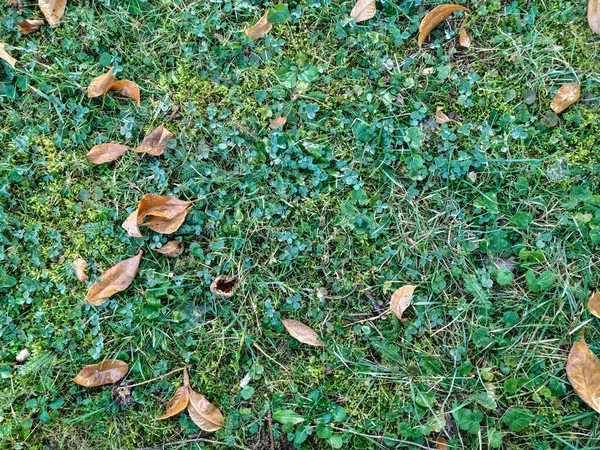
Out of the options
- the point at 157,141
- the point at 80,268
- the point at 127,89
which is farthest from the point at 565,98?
the point at 80,268

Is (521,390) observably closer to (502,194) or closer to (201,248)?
(502,194)

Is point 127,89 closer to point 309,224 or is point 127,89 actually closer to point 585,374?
point 309,224

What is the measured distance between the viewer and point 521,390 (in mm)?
2242

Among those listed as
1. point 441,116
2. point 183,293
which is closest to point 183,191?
point 183,293

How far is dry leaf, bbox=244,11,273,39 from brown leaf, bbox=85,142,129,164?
87 cm

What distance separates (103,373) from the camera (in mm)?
2326

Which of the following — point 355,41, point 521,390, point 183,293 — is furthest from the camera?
point 355,41

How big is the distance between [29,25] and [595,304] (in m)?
3.16

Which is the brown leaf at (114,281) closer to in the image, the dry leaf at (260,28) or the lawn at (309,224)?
the lawn at (309,224)

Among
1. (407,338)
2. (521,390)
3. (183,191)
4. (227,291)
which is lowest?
(521,390)

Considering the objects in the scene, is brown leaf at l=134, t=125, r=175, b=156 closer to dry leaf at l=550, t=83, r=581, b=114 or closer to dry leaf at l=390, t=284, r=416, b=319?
dry leaf at l=390, t=284, r=416, b=319

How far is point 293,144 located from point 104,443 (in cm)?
167

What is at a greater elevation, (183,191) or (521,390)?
(183,191)

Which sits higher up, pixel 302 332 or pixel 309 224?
pixel 309 224
